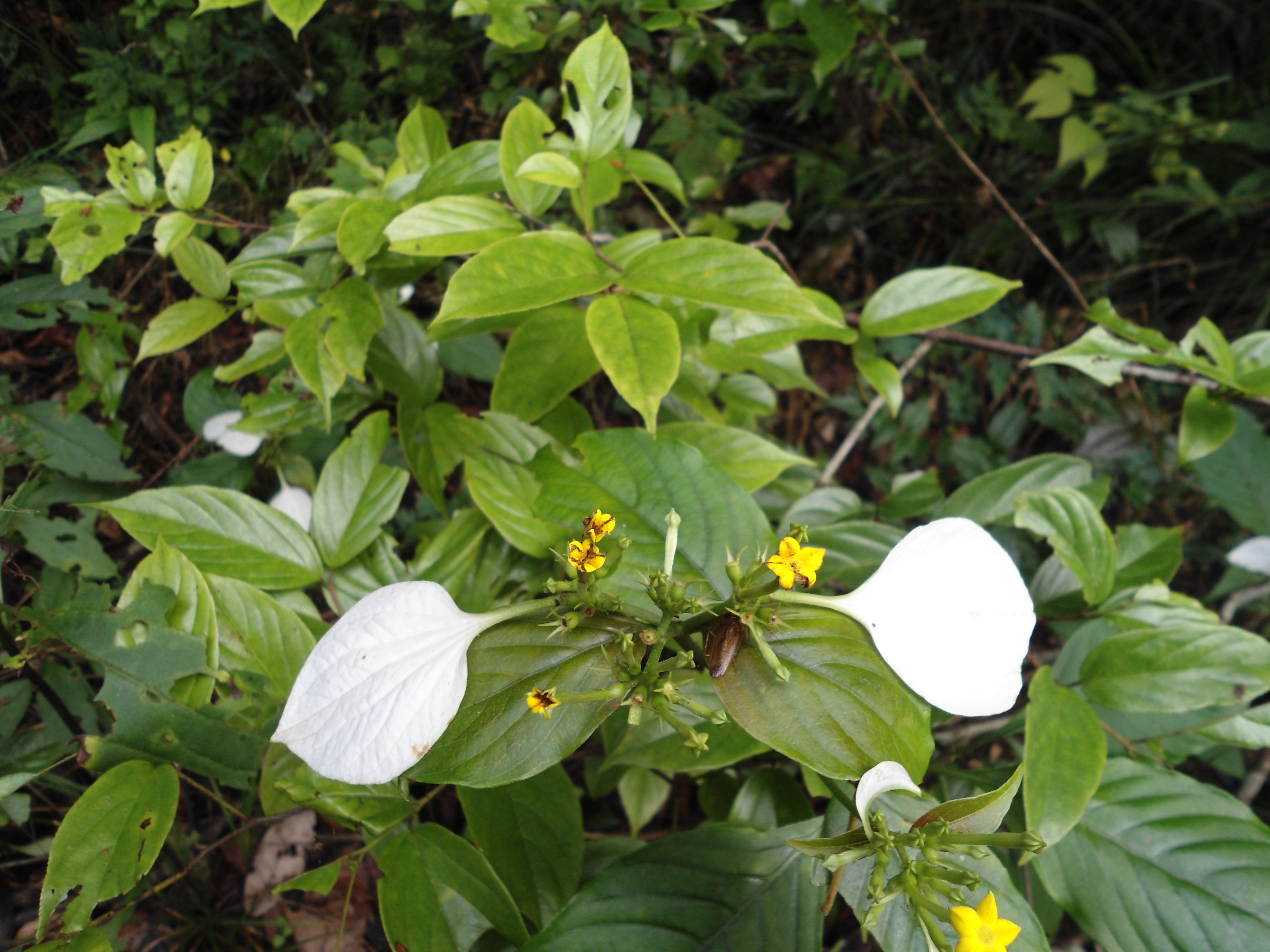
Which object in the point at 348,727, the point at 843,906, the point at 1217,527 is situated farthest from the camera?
the point at 1217,527

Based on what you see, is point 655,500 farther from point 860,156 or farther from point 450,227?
point 860,156

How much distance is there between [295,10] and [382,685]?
2.66 ft

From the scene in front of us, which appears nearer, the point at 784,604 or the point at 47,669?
the point at 784,604

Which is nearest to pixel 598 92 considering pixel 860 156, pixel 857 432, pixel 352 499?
pixel 352 499

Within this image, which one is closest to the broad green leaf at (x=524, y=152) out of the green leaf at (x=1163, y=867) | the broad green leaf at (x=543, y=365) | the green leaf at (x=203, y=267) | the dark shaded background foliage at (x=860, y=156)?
the broad green leaf at (x=543, y=365)

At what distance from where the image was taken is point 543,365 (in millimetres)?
834

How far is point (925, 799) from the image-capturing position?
64 centimetres

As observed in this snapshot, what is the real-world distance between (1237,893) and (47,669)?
53.2 inches

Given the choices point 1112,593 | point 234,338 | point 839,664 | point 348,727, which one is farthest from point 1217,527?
point 234,338

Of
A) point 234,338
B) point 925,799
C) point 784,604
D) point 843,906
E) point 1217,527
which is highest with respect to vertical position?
point 784,604

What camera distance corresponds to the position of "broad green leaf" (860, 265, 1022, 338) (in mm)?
955

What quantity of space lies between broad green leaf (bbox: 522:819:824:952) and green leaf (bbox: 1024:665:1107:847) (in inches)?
9.8

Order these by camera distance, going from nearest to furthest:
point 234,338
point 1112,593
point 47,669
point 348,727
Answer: point 348,727
point 47,669
point 1112,593
point 234,338

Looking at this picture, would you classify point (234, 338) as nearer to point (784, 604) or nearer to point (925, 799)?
point (784, 604)
